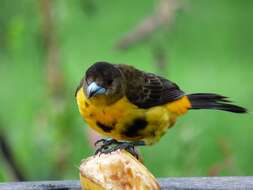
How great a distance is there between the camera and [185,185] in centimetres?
370

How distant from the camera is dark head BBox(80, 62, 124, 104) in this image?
4.47 meters

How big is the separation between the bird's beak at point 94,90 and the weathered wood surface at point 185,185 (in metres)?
0.69

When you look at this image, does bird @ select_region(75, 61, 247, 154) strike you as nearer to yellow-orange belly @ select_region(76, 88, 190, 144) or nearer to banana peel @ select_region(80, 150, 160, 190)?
yellow-orange belly @ select_region(76, 88, 190, 144)

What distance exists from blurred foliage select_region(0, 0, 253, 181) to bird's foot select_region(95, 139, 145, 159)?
41 cm

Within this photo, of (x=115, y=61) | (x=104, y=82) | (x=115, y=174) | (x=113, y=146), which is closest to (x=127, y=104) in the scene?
(x=104, y=82)

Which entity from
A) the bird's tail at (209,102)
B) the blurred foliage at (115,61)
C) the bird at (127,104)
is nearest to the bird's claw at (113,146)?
the bird at (127,104)

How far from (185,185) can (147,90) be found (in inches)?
42.9

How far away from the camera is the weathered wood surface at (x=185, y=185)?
367 cm

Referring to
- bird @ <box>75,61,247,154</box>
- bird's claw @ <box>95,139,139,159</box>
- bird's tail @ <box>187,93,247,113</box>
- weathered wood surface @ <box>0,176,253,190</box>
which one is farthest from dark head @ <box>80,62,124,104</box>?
weathered wood surface @ <box>0,176,253,190</box>

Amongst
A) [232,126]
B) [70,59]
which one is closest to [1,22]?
[232,126]

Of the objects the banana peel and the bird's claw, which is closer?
the banana peel

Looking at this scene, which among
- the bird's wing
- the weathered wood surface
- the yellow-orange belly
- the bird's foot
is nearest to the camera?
the weathered wood surface

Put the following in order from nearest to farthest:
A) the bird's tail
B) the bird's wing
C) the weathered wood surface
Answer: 1. the weathered wood surface
2. the bird's wing
3. the bird's tail

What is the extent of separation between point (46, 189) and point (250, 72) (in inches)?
174
